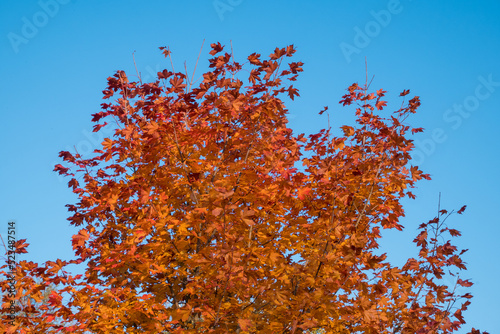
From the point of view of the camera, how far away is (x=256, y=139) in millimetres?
6613

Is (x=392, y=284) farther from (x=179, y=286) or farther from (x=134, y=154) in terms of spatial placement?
(x=134, y=154)

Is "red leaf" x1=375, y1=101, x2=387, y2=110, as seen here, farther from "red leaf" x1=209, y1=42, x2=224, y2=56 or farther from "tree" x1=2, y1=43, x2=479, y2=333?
"red leaf" x1=209, y1=42, x2=224, y2=56

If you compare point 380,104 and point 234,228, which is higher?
point 380,104

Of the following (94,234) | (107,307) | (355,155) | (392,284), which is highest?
(355,155)

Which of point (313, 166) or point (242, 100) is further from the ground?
point (313, 166)

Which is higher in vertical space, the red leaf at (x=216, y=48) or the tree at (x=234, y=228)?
the red leaf at (x=216, y=48)

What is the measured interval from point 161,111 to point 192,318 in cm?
337

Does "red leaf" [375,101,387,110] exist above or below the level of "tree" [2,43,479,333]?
above

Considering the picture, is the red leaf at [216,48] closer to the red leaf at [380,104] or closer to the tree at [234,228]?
the tree at [234,228]

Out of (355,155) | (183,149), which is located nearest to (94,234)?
(183,149)

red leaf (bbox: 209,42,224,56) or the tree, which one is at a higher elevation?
red leaf (bbox: 209,42,224,56)

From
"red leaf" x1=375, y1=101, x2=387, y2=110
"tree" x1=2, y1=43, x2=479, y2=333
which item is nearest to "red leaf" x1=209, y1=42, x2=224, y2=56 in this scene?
"tree" x1=2, y1=43, x2=479, y2=333

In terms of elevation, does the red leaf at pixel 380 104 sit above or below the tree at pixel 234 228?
above

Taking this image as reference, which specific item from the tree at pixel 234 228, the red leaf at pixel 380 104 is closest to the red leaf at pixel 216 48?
the tree at pixel 234 228
